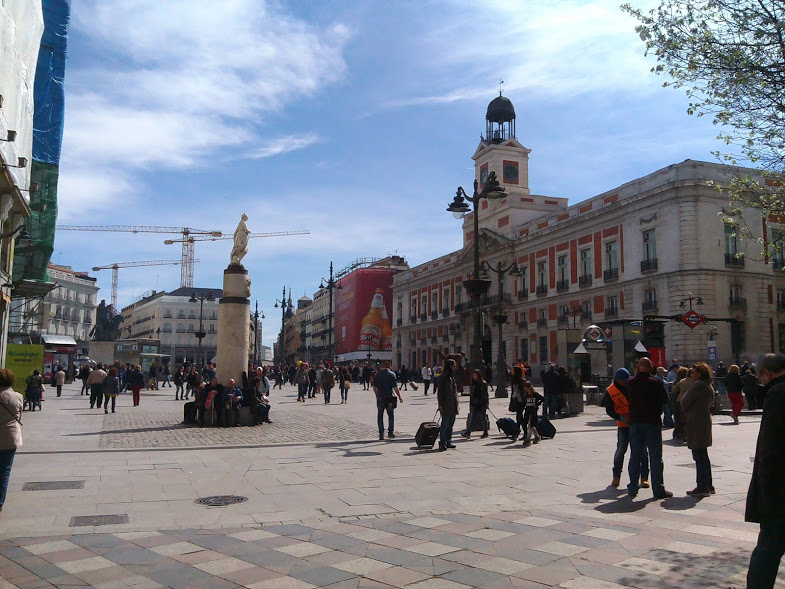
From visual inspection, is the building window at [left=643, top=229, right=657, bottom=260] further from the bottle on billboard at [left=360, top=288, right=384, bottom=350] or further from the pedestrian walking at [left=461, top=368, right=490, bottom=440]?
the bottle on billboard at [left=360, top=288, right=384, bottom=350]

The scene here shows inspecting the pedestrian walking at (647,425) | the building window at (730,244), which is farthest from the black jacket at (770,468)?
the building window at (730,244)

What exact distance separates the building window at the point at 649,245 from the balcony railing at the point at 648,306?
2.53 m

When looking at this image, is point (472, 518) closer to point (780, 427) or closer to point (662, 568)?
point (662, 568)

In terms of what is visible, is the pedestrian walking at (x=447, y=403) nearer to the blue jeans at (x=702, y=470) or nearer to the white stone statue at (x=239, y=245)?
the blue jeans at (x=702, y=470)

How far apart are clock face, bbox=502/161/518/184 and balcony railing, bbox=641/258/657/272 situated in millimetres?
23424

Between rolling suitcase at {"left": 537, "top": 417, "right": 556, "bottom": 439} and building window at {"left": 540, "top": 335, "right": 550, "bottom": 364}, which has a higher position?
building window at {"left": 540, "top": 335, "right": 550, "bottom": 364}

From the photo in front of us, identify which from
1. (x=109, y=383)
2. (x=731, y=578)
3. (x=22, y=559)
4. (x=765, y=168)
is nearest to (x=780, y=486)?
(x=731, y=578)

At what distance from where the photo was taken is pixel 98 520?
6766 mm

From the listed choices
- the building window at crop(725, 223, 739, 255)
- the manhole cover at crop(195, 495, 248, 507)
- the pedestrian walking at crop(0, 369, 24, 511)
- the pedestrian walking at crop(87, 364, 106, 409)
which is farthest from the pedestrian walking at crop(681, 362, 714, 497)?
the building window at crop(725, 223, 739, 255)

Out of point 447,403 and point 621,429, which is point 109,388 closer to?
point 447,403

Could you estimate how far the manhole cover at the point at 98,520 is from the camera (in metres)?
6.60

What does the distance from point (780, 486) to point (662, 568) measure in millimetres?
1609

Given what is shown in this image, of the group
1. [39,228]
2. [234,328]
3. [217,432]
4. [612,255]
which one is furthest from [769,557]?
[612,255]

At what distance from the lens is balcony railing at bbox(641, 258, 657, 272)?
3812cm
